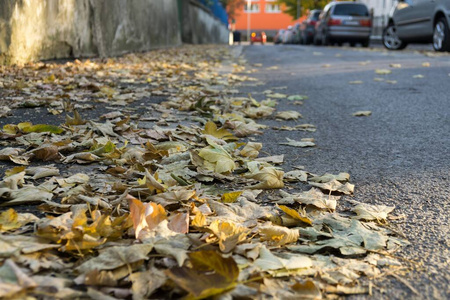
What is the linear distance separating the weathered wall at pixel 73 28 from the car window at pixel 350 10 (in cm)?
1034

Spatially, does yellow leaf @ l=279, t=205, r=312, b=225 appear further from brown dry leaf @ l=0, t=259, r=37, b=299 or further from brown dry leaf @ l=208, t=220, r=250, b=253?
brown dry leaf @ l=0, t=259, r=37, b=299

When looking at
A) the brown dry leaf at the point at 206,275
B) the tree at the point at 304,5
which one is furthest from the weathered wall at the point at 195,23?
the tree at the point at 304,5

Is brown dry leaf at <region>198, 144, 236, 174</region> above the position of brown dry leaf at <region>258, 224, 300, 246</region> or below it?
above

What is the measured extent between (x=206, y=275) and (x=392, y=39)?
15.4 m

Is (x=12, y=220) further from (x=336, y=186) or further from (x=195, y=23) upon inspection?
(x=195, y=23)

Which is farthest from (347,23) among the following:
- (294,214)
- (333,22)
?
(294,214)

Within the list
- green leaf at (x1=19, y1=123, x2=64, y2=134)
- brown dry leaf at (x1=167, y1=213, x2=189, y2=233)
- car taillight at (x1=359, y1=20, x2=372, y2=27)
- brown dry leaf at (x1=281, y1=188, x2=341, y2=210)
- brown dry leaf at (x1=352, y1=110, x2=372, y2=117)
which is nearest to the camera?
brown dry leaf at (x1=167, y1=213, x2=189, y2=233)

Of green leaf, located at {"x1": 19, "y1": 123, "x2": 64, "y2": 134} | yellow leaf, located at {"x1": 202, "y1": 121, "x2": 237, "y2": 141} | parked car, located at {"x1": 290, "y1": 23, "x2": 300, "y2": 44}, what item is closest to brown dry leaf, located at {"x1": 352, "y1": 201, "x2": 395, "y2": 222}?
yellow leaf, located at {"x1": 202, "y1": 121, "x2": 237, "y2": 141}

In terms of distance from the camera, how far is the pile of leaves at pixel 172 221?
1242 mm

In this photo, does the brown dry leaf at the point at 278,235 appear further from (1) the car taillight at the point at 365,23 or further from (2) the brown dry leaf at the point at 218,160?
(1) the car taillight at the point at 365,23

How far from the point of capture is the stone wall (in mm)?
5594

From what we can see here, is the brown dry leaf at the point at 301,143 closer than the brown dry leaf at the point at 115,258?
No

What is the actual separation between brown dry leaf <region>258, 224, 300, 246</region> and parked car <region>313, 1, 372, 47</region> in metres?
19.5

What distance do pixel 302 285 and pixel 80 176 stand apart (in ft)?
3.77
